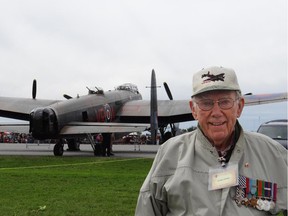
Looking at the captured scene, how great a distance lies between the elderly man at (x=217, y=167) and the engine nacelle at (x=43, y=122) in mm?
21021

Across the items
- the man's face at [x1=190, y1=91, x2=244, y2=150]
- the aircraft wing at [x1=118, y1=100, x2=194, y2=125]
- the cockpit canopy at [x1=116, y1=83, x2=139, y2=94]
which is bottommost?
the man's face at [x1=190, y1=91, x2=244, y2=150]

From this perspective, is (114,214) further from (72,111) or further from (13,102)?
(13,102)

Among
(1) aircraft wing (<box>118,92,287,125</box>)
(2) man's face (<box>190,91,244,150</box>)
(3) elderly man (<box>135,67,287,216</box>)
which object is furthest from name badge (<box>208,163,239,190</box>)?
(1) aircraft wing (<box>118,92,287,125</box>)

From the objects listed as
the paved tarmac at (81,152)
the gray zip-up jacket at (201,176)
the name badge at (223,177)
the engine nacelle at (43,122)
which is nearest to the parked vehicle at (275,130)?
the paved tarmac at (81,152)

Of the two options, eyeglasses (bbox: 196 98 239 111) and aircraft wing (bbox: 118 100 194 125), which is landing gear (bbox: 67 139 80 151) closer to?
aircraft wing (bbox: 118 100 194 125)

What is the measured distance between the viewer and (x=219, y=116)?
2.70 metres

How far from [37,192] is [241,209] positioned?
7.88m

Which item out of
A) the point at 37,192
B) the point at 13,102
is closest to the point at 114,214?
the point at 37,192

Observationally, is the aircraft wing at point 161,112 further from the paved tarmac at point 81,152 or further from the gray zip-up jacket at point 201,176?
the gray zip-up jacket at point 201,176

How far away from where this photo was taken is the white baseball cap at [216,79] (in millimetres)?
2639

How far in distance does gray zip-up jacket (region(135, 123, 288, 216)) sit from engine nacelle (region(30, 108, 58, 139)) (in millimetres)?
21037

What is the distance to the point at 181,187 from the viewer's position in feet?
8.52

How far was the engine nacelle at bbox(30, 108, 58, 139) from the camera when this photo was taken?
23.2 metres

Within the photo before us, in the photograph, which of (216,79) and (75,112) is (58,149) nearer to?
(75,112)
